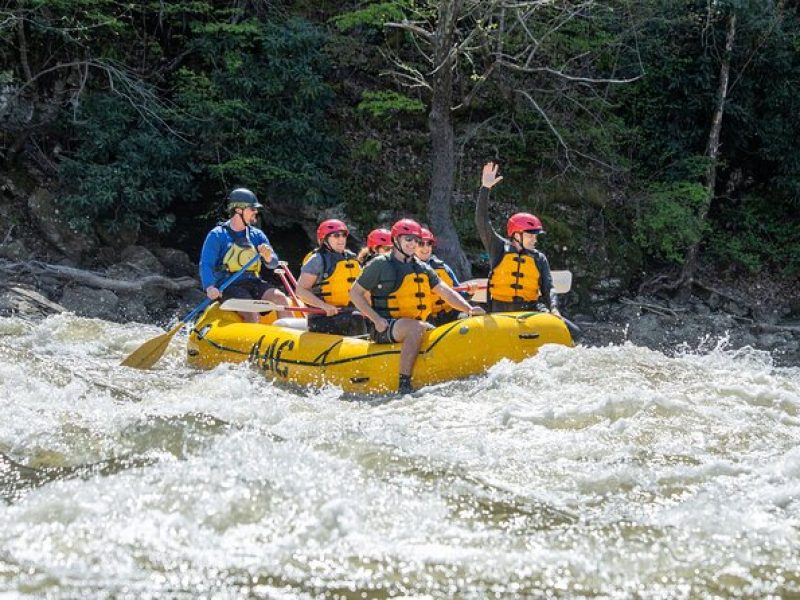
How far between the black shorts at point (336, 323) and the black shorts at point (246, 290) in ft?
3.19

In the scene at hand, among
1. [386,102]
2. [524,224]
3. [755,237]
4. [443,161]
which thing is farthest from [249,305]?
[755,237]

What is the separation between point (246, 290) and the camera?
912cm

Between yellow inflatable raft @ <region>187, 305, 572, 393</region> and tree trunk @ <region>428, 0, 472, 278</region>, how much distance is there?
16.5 feet

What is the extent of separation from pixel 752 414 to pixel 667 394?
1.76 ft

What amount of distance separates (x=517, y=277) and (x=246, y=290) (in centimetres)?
264

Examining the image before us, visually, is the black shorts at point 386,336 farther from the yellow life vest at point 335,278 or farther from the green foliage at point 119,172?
the green foliage at point 119,172

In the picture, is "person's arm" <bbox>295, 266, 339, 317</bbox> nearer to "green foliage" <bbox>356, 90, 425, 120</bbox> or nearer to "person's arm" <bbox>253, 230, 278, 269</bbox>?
"person's arm" <bbox>253, 230, 278, 269</bbox>

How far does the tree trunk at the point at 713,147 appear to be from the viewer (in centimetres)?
1445

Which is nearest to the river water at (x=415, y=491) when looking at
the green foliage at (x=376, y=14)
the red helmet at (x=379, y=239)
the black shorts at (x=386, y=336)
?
the black shorts at (x=386, y=336)

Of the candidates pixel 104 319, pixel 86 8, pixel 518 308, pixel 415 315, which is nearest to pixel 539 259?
pixel 518 308

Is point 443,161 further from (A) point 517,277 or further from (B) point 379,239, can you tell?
(A) point 517,277

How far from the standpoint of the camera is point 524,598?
337cm

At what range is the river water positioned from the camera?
3.50 metres

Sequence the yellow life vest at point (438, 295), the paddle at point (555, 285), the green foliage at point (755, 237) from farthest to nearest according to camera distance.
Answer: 1. the green foliage at point (755, 237)
2. the paddle at point (555, 285)
3. the yellow life vest at point (438, 295)
